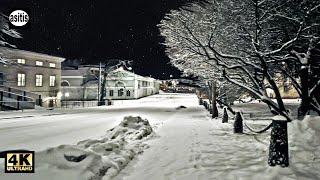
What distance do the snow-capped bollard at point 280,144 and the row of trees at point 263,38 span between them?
0.02 meters

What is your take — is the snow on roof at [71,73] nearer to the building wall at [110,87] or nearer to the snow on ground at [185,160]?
the building wall at [110,87]

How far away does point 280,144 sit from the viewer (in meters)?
6.38

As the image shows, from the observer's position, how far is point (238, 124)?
12164mm

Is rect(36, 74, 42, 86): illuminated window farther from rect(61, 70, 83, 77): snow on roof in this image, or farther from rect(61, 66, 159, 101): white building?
rect(61, 70, 83, 77): snow on roof

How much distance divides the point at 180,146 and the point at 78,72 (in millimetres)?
57708

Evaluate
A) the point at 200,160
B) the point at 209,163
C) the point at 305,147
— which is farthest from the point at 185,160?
the point at 305,147

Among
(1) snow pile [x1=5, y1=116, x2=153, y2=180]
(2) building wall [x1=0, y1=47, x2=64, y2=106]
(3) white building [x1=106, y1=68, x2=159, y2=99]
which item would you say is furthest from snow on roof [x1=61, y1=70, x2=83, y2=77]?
(1) snow pile [x1=5, y1=116, x2=153, y2=180]

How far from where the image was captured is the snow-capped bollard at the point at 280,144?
638 cm

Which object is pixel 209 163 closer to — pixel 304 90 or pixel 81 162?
pixel 81 162

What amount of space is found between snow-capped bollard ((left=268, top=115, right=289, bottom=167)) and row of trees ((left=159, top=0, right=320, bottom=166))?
0.07 feet

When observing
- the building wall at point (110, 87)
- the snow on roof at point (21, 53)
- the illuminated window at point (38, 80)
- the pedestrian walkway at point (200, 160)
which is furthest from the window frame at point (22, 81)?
the pedestrian walkway at point (200, 160)

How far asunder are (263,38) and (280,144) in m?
6.70

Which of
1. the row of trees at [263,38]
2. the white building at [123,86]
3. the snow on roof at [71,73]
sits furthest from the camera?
the white building at [123,86]

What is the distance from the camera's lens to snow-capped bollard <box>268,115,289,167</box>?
20.9ft
